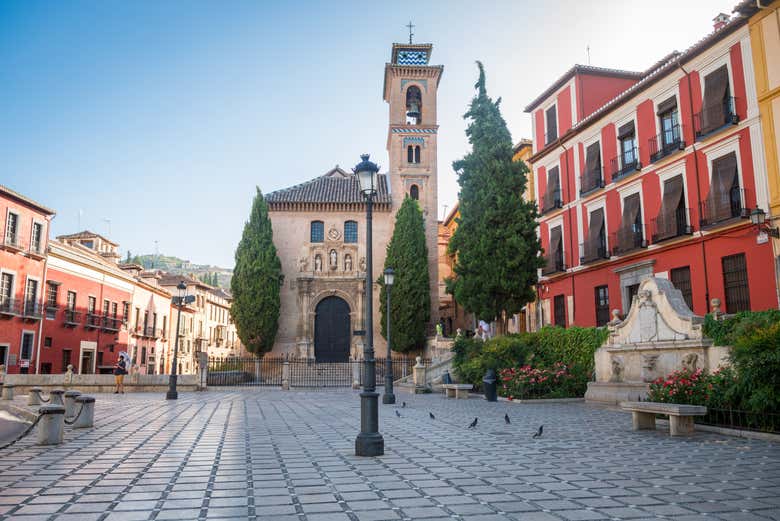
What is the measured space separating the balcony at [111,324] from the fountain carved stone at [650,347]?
32.5 meters

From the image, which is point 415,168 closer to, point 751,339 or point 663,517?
point 751,339

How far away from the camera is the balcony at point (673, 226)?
20.2 m

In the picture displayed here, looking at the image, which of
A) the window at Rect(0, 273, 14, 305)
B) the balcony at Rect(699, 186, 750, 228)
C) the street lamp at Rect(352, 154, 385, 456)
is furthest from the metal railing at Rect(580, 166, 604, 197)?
the window at Rect(0, 273, 14, 305)

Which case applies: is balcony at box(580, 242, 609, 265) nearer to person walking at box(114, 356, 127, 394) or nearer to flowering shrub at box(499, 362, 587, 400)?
flowering shrub at box(499, 362, 587, 400)

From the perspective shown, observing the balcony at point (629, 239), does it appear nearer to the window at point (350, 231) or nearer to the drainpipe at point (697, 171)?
the drainpipe at point (697, 171)

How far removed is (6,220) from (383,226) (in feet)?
70.0

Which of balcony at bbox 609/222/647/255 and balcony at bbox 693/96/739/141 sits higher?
balcony at bbox 693/96/739/141

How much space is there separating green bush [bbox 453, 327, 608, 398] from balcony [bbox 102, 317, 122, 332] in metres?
26.1

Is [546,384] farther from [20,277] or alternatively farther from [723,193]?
[20,277]

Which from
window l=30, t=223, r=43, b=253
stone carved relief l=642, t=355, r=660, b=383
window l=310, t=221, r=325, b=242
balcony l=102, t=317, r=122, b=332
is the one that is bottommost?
stone carved relief l=642, t=355, r=660, b=383

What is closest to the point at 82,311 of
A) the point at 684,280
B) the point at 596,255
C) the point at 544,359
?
the point at 544,359

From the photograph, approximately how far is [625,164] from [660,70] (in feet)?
13.1

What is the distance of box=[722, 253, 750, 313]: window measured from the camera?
1801 centimetres

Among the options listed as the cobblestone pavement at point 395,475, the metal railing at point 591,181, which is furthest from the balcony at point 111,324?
the metal railing at point 591,181
